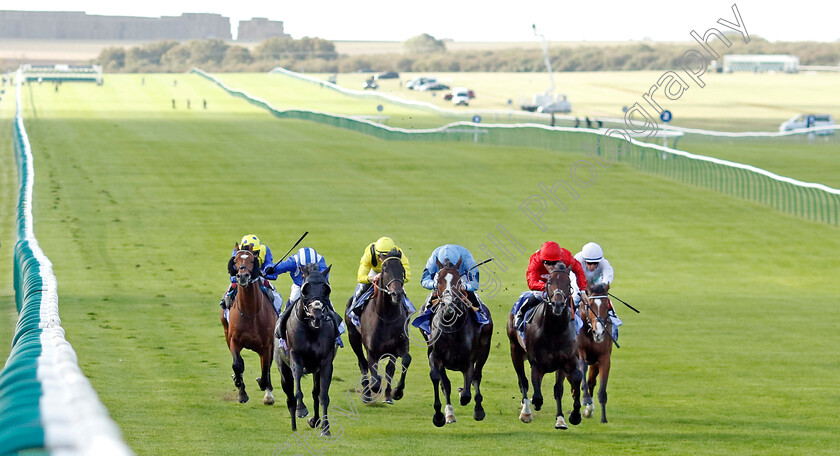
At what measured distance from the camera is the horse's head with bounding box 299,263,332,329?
36.1 ft

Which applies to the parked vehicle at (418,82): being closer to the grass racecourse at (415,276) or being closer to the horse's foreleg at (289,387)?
the grass racecourse at (415,276)

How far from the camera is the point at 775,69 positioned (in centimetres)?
14188

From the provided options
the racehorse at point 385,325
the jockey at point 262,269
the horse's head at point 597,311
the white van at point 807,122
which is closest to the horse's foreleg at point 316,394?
the racehorse at point 385,325

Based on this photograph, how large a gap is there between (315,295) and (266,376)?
8.43 feet

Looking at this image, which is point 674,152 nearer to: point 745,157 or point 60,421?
point 745,157

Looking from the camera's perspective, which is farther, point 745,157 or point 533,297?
point 745,157

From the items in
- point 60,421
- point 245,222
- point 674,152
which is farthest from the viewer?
point 674,152

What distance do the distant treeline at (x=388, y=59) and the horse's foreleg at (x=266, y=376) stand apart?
130668 mm

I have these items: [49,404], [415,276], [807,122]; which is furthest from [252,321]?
[807,122]

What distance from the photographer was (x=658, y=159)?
4331 centimetres

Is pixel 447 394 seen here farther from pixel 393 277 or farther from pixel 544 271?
pixel 544 271

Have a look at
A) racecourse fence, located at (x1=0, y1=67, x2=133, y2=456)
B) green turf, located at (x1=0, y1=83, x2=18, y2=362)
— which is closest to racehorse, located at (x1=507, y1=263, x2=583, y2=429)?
racecourse fence, located at (x1=0, y1=67, x2=133, y2=456)

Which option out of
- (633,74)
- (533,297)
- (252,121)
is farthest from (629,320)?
(633,74)

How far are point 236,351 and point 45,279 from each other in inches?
87.5
